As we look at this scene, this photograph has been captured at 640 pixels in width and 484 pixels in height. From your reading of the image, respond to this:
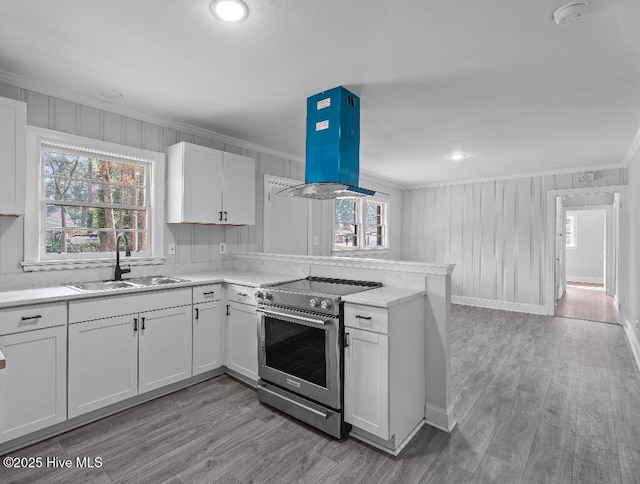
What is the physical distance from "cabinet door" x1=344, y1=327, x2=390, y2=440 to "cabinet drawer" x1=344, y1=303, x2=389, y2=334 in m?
0.04

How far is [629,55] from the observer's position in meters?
2.13

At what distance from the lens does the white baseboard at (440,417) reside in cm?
235

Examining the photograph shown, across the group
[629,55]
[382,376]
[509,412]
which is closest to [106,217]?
[382,376]

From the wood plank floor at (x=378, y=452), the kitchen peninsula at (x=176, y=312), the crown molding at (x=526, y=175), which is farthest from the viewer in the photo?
the crown molding at (x=526, y=175)

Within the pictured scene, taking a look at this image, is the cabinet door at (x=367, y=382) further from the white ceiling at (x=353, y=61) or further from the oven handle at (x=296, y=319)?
the white ceiling at (x=353, y=61)

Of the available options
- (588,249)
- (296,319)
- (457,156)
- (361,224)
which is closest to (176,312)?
(296,319)

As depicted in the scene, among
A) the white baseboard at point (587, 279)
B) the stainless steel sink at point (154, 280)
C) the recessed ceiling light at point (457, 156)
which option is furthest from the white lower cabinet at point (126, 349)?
the white baseboard at point (587, 279)

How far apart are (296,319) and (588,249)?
1047cm

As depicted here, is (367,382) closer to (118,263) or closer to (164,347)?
(164,347)

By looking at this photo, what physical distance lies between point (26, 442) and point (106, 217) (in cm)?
178

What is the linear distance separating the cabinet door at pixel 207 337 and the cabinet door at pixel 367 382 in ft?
4.76

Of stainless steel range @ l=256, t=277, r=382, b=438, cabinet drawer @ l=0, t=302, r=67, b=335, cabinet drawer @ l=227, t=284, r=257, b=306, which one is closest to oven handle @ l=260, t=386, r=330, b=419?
stainless steel range @ l=256, t=277, r=382, b=438

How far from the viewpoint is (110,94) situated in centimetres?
278

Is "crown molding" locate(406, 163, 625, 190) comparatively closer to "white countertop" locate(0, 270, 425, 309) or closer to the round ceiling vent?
the round ceiling vent
